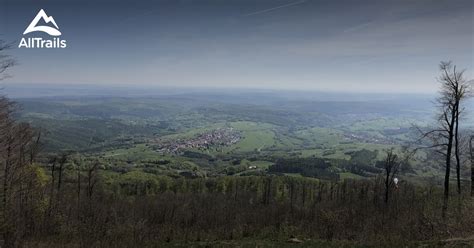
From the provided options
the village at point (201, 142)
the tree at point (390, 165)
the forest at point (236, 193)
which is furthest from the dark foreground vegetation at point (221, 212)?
the village at point (201, 142)

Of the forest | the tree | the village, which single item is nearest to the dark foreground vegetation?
the forest

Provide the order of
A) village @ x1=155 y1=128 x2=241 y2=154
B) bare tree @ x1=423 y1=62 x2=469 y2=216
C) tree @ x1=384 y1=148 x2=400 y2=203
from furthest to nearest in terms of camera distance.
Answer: village @ x1=155 y1=128 x2=241 y2=154 → tree @ x1=384 y1=148 x2=400 y2=203 → bare tree @ x1=423 y1=62 x2=469 y2=216

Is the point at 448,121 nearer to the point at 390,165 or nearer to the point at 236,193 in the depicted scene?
the point at 390,165

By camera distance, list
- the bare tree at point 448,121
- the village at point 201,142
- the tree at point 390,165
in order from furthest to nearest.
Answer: the village at point 201,142 → the tree at point 390,165 → the bare tree at point 448,121

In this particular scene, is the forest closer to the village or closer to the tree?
the tree

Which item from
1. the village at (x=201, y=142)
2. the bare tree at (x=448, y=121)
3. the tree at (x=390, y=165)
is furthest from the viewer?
the village at (x=201, y=142)

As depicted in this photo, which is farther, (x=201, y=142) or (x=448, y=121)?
(x=201, y=142)

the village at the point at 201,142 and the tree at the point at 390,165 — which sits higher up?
the tree at the point at 390,165

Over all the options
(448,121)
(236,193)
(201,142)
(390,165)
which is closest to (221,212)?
(236,193)

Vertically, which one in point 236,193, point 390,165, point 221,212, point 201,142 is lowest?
point 201,142

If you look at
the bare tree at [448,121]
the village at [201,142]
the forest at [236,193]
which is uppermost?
the bare tree at [448,121]

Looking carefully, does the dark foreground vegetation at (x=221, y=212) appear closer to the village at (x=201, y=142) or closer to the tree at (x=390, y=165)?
the tree at (x=390, y=165)

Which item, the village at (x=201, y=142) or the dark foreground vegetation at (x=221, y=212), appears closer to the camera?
the dark foreground vegetation at (x=221, y=212)
